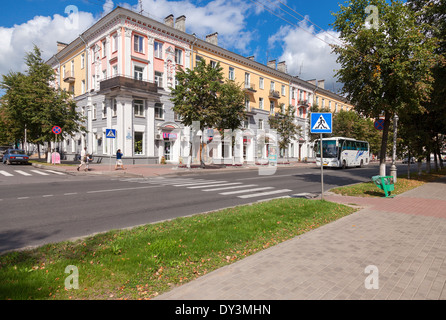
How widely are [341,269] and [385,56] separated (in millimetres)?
11452

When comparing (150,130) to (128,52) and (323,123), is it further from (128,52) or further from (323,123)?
(323,123)

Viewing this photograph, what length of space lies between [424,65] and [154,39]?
1021 inches

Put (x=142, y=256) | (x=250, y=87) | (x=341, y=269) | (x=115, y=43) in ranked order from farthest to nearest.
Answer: (x=250, y=87) → (x=115, y=43) → (x=142, y=256) → (x=341, y=269)

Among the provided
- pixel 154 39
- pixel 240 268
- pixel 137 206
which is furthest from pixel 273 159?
pixel 240 268

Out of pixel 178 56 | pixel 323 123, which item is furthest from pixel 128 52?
pixel 323 123

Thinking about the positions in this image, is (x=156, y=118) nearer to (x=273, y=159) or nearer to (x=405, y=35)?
(x=273, y=159)

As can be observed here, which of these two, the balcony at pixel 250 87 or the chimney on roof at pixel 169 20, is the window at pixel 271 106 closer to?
the balcony at pixel 250 87

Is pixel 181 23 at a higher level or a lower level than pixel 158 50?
higher

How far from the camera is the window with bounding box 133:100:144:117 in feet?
92.1

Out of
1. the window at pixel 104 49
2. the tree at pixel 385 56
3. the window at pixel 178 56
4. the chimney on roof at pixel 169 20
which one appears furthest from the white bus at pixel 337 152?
the window at pixel 104 49

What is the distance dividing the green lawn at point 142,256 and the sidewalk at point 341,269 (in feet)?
1.23

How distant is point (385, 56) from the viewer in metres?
11.7

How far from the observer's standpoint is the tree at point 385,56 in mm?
11328

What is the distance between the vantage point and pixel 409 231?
5711 mm
